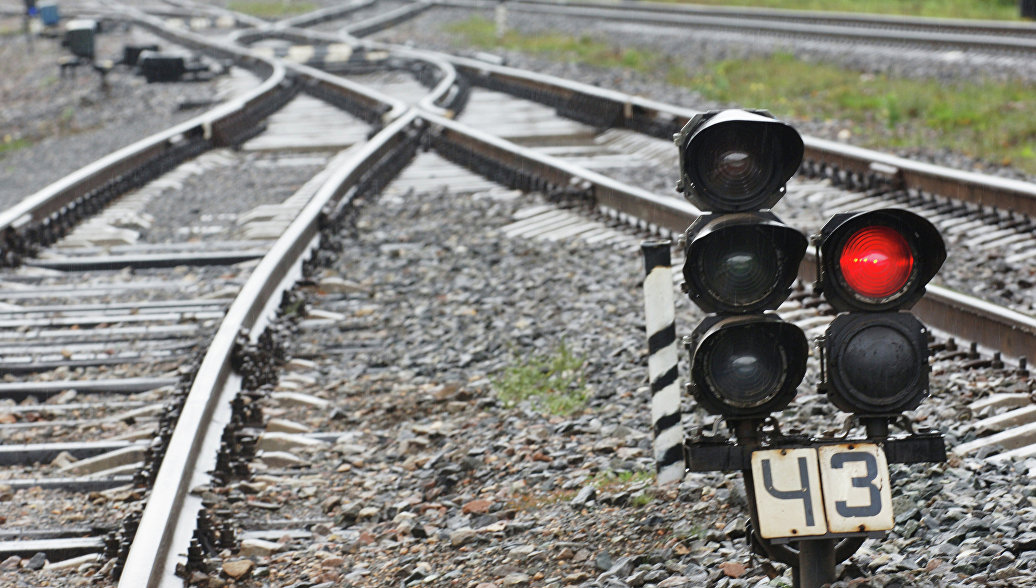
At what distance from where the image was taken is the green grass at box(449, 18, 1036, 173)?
10.7 metres

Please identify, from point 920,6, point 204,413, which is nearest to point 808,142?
point 204,413

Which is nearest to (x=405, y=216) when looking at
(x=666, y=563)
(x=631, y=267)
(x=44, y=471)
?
(x=631, y=267)

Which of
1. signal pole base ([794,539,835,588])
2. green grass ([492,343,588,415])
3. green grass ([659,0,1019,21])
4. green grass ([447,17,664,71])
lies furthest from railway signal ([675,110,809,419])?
green grass ([659,0,1019,21])

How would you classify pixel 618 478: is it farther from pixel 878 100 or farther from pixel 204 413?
pixel 878 100

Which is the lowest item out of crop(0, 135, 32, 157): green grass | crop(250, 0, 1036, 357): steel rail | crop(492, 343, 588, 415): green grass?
crop(0, 135, 32, 157): green grass

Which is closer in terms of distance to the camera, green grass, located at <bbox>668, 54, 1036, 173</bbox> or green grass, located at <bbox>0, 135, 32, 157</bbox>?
green grass, located at <bbox>668, 54, 1036, 173</bbox>

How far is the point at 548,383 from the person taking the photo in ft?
17.8

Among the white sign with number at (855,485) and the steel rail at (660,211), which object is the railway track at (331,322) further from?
the white sign with number at (855,485)

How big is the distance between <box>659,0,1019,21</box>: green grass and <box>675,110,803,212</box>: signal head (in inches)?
776

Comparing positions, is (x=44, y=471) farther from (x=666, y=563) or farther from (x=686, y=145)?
(x=686, y=145)

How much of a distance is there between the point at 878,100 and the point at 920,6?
12.8 meters

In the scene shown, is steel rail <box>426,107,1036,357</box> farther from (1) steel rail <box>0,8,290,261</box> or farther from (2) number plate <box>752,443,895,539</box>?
(1) steel rail <box>0,8,290,261</box>

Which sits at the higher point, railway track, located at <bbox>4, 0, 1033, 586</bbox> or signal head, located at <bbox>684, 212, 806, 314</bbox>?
signal head, located at <bbox>684, 212, 806, 314</bbox>

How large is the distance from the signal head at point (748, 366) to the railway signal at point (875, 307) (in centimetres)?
10
